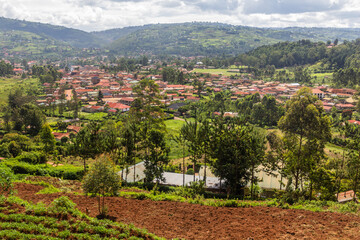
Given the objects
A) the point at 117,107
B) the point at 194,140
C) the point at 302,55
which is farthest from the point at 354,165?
the point at 302,55

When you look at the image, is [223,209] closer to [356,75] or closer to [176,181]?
[176,181]

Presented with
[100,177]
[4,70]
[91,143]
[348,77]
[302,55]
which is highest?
[302,55]

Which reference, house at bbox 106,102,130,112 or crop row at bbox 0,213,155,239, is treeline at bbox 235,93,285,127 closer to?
house at bbox 106,102,130,112

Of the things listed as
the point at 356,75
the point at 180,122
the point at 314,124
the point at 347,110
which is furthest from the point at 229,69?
the point at 314,124

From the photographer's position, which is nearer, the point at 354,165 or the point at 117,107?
the point at 354,165

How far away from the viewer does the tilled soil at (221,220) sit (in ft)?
30.5

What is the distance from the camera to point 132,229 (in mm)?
9070

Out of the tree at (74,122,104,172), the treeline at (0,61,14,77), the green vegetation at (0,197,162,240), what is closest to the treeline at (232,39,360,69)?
the treeline at (0,61,14,77)

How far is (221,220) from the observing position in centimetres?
1068

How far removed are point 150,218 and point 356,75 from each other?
8768 centimetres

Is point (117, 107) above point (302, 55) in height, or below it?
below

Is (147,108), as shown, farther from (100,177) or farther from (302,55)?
(302,55)

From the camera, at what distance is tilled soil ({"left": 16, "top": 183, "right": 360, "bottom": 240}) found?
30.5 ft

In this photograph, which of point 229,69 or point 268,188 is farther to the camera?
point 229,69
